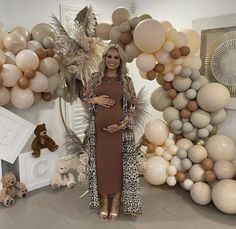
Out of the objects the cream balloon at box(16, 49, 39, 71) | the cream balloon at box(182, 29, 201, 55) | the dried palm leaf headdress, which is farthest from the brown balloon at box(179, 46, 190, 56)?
the cream balloon at box(16, 49, 39, 71)

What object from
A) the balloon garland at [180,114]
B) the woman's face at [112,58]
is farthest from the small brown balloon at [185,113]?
the woman's face at [112,58]

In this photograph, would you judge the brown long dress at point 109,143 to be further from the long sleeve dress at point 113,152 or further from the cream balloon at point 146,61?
the cream balloon at point 146,61

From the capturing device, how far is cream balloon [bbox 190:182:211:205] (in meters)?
2.44

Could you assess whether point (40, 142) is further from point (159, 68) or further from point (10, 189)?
point (159, 68)

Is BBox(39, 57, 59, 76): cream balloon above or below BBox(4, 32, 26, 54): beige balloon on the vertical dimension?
below

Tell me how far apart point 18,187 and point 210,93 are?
2184 mm

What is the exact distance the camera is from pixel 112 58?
6.93ft

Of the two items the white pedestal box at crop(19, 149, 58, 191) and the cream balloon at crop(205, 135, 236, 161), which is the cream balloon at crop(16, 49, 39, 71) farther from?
the cream balloon at crop(205, 135, 236, 161)

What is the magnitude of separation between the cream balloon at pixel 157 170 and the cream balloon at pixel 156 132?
19 cm

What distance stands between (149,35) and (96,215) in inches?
67.1

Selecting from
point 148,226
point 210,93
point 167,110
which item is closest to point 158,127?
point 167,110

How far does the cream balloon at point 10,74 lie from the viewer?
7.45ft

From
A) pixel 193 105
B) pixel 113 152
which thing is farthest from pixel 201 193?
pixel 113 152

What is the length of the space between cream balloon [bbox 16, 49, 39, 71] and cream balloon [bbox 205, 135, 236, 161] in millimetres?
1884
